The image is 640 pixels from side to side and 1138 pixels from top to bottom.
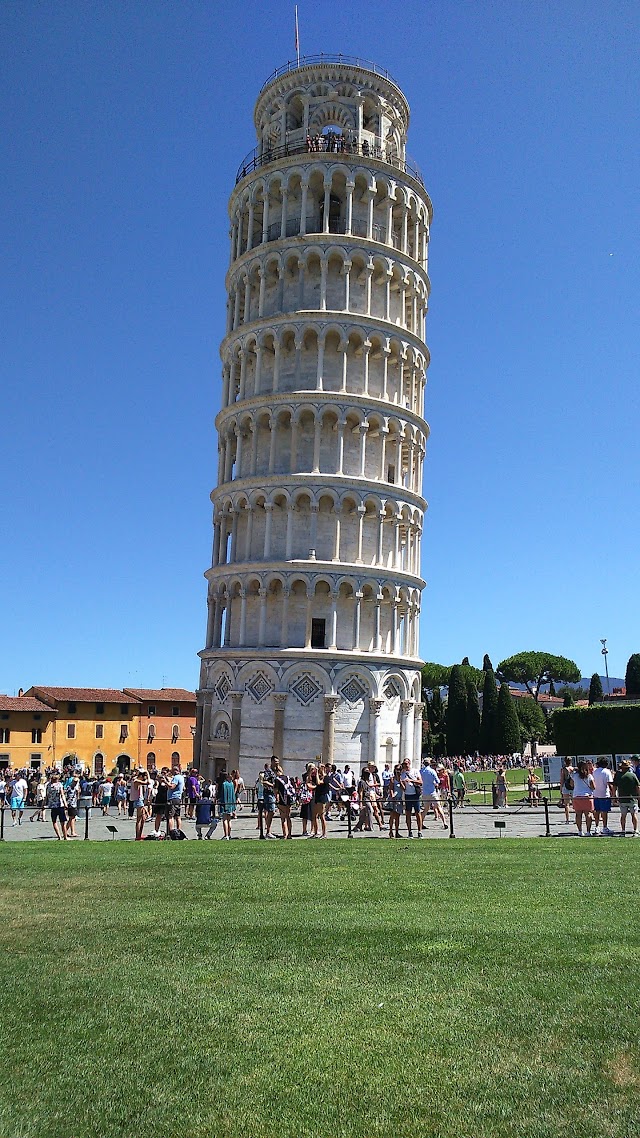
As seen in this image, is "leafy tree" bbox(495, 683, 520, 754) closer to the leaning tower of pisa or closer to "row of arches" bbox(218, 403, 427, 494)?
the leaning tower of pisa

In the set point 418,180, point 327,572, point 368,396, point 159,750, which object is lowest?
point 159,750

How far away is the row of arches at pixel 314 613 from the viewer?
45219mm

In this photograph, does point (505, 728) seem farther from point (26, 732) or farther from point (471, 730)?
point (26, 732)

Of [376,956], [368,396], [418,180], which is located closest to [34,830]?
[376,956]

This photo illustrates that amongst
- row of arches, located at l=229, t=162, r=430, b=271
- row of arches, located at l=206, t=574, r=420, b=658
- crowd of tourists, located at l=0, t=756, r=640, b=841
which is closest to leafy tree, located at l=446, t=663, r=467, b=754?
row of arches, located at l=206, t=574, r=420, b=658

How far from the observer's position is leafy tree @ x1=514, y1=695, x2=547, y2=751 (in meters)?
92.9

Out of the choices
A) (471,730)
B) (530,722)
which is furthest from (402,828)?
(530,722)

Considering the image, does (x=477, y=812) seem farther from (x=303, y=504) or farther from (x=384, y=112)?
(x=384, y=112)

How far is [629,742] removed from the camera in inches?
2408

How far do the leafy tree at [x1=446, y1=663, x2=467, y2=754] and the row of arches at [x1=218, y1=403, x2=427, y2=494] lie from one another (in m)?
39.7

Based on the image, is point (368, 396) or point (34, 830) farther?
point (368, 396)

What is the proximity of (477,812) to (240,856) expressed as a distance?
16.6 metres

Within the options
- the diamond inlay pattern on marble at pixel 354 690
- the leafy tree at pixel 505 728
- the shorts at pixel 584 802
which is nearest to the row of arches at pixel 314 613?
the diamond inlay pattern on marble at pixel 354 690

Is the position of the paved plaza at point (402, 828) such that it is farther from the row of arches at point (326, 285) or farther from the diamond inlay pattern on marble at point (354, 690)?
the row of arches at point (326, 285)
